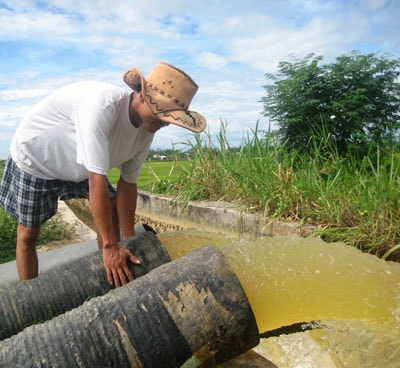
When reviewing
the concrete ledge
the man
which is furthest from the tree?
the man

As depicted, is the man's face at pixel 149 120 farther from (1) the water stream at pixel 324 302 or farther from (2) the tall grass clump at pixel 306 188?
(2) the tall grass clump at pixel 306 188

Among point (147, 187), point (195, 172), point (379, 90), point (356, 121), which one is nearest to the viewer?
point (195, 172)

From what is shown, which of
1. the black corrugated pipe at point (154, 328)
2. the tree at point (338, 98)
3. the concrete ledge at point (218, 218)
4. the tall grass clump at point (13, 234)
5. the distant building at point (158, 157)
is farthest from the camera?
the tree at point (338, 98)

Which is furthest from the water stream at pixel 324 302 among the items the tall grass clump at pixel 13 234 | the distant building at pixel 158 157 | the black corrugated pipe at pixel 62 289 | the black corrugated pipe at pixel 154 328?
the tall grass clump at pixel 13 234

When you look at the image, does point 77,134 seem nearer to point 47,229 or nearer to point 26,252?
point 26,252

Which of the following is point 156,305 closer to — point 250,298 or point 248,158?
point 250,298

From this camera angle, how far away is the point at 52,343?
1735mm

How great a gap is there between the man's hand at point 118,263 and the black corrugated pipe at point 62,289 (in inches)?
1.9

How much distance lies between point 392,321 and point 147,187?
5.23 m

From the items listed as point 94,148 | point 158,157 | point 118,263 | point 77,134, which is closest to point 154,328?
point 118,263

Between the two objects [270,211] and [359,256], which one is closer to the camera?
[359,256]

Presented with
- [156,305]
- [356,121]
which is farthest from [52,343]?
[356,121]

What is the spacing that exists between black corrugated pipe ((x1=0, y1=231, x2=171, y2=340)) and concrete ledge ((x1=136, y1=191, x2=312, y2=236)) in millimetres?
1254

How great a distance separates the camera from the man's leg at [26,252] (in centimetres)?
314
